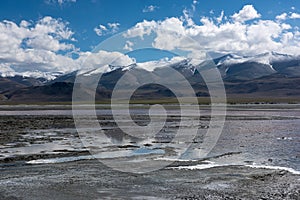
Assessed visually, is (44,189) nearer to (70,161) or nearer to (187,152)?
(70,161)

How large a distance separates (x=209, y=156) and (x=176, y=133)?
573 inches

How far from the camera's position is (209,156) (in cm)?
2262

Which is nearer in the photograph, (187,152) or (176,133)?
(187,152)

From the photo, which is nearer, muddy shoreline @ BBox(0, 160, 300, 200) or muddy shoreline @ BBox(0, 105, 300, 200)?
muddy shoreline @ BBox(0, 160, 300, 200)

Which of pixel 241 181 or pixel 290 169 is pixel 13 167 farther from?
pixel 290 169

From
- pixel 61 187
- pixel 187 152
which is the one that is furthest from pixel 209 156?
pixel 61 187

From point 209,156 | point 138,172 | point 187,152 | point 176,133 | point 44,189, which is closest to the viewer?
point 44,189

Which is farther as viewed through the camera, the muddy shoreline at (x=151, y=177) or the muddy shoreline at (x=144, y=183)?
the muddy shoreline at (x=151, y=177)

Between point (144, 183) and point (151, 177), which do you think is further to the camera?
point (151, 177)

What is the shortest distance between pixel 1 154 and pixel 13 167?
15.4ft

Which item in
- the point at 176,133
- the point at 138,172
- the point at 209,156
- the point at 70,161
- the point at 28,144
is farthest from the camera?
the point at 176,133

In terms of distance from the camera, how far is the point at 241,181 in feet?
51.3

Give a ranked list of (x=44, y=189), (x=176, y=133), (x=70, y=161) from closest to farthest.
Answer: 1. (x=44, y=189)
2. (x=70, y=161)
3. (x=176, y=133)

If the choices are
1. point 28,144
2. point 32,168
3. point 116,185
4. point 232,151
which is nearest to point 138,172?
point 116,185
